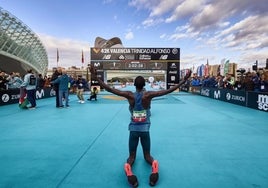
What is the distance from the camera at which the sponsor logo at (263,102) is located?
11.6 m

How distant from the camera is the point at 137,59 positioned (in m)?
28.5

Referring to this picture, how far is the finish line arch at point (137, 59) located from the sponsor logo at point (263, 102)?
16810 mm

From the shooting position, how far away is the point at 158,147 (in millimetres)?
5250

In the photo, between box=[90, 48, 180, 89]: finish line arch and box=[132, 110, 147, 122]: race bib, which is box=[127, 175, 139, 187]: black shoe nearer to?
box=[132, 110, 147, 122]: race bib

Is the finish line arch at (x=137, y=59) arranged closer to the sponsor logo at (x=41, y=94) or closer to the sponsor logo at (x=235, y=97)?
the sponsor logo at (x=41, y=94)

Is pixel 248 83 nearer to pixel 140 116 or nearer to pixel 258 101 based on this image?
pixel 258 101

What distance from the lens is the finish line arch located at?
28500 millimetres

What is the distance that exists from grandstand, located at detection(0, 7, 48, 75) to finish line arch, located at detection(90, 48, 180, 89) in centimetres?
3442

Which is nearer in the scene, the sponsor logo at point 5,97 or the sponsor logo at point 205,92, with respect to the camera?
the sponsor logo at point 5,97

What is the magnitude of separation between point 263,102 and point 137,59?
18.3 meters

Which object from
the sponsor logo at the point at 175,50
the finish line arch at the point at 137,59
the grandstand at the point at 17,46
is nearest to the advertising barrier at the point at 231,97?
the finish line arch at the point at 137,59

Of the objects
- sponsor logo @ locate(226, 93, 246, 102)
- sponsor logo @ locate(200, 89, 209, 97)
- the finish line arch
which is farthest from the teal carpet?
the finish line arch

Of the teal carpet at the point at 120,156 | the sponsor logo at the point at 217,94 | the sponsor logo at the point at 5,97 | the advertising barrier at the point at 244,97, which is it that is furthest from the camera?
the sponsor logo at the point at 217,94

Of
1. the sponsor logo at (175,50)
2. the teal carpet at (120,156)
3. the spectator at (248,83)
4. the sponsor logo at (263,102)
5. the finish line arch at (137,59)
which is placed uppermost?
the sponsor logo at (175,50)
